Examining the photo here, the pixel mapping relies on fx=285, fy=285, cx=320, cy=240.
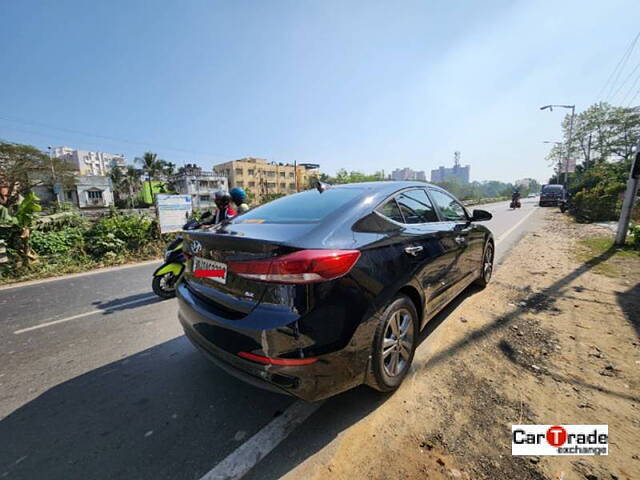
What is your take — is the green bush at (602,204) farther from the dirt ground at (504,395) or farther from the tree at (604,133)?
the tree at (604,133)

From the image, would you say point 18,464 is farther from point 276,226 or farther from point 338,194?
point 338,194

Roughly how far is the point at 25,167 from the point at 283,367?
4477 cm

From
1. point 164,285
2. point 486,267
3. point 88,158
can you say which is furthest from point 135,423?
point 88,158

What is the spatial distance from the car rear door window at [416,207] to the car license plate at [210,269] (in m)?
1.60

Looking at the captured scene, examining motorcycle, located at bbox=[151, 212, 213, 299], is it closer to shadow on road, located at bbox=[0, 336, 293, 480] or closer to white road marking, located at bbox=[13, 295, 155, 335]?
white road marking, located at bbox=[13, 295, 155, 335]

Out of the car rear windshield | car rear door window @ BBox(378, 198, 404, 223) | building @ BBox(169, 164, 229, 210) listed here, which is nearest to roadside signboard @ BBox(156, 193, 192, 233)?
the car rear windshield

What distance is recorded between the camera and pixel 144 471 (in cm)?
161

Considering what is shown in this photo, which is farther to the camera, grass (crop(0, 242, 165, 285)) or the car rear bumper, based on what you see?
grass (crop(0, 242, 165, 285))

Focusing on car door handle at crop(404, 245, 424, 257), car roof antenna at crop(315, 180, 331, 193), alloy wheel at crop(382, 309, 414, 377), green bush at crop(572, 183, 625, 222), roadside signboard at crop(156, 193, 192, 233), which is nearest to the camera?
alloy wheel at crop(382, 309, 414, 377)

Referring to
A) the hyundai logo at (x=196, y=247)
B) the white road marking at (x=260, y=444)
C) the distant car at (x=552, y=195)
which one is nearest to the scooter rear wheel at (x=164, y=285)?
the hyundai logo at (x=196, y=247)

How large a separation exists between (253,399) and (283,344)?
2.92 ft

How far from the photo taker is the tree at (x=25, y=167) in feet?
97.0

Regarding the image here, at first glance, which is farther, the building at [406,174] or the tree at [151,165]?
the building at [406,174]

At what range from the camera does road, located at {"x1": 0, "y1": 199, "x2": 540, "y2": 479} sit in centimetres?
169
